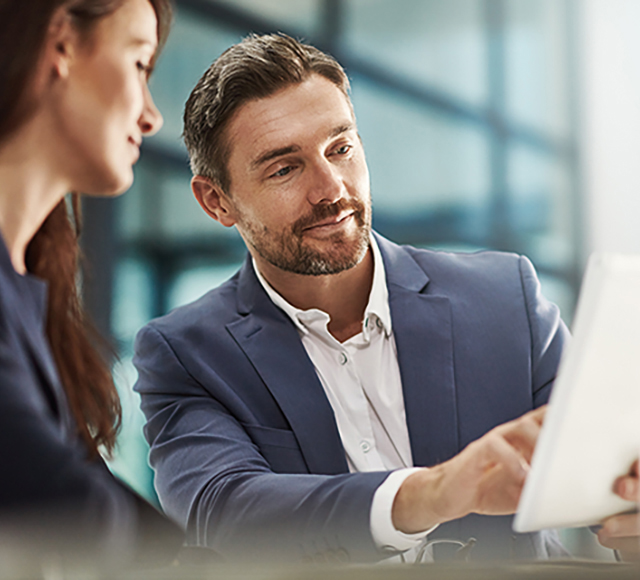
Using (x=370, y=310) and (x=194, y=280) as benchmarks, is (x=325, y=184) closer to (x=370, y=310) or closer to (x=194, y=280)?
(x=370, y=310)

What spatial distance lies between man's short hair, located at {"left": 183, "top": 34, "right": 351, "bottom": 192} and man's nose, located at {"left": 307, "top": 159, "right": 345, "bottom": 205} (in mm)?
191

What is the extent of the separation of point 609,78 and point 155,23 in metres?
4.90

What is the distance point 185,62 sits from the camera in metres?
3.29

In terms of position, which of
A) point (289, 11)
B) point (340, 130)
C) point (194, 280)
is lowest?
point (194, 280)

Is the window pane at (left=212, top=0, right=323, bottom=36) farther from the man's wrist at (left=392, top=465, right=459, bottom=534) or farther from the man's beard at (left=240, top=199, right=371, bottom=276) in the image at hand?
the man's wrist at (left=392, top=465, right=459, bottom=534)

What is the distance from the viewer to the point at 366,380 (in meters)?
1.44

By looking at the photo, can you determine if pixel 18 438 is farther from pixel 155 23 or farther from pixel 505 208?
pixel 505 208

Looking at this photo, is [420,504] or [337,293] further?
[337,293]

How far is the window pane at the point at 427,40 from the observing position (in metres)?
4.14

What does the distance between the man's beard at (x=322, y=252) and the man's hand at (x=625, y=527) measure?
0.73 m

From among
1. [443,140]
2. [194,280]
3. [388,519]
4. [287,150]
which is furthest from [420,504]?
[443,140]

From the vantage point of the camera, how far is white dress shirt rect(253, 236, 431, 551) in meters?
1.39

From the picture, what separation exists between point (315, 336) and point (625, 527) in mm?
777

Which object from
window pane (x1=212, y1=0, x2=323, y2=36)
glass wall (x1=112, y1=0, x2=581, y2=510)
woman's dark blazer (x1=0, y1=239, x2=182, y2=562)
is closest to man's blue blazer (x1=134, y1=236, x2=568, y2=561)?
woman's dark blazer (x1=0, y1=239, x2=182, y2=562)
